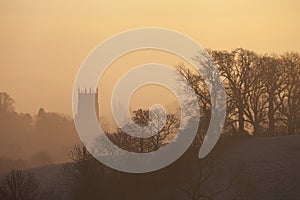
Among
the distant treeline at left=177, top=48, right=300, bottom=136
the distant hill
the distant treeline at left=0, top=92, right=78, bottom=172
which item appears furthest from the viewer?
the distant treeline at left=0, top=92, right=78, bottom=172

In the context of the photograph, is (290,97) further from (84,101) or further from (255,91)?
(84,101)

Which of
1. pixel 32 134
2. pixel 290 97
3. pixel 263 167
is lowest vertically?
pixel 263 167

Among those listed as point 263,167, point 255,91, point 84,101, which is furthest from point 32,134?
point 263,167

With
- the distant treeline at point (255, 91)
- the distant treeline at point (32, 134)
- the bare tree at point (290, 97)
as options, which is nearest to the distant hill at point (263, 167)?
the distant treeline at point (255, 91)

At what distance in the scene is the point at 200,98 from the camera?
261 feet

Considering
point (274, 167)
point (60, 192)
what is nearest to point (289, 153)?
point (274, 167)

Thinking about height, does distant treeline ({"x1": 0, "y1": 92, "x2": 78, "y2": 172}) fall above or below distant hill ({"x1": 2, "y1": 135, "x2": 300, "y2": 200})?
above

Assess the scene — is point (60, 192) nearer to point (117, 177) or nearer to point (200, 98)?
point (117, 177)

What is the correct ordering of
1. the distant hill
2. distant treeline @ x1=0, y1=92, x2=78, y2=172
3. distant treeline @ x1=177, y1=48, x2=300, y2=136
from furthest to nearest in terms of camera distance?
distant treeline @ x1=0, y1=92, x2=78, y2=172
distant treeline @ x1=177, y1=48, x2=300, y2=136
the distant hill

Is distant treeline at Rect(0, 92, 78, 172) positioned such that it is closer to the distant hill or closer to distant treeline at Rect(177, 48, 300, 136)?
distant treeline at Rect(177, 48, 300, 136)

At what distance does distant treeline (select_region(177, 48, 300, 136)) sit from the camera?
81.4m

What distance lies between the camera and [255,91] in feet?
280

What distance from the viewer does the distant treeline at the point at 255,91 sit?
8138cm

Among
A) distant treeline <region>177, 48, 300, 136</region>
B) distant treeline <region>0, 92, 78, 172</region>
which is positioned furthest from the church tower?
distant treeline <region>177, 48, 300, 136</region>
